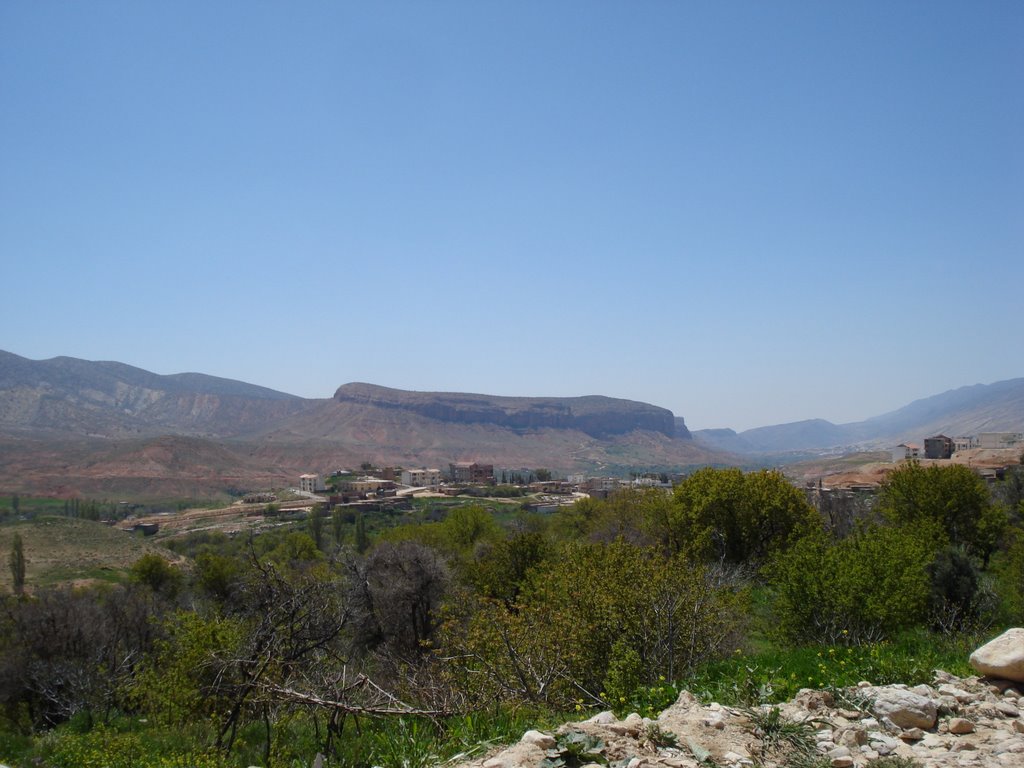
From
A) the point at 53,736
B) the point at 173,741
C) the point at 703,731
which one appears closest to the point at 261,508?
the point at 53,736

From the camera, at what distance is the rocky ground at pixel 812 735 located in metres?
6.24

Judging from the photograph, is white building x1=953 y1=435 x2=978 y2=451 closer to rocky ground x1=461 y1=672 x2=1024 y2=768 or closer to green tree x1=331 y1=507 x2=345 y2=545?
green tree x1=331 y1=507 x2=345 y2=545

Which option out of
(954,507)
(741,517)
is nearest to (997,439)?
(954,507)

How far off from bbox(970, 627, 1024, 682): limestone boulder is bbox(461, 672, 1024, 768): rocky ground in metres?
0.31

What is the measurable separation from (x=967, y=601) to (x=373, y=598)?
64.5 feet

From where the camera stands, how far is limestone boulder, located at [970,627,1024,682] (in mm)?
8202

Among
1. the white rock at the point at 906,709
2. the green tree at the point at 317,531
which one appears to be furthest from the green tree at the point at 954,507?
the green tree at the point at 317,531

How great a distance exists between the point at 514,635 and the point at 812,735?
244 inches

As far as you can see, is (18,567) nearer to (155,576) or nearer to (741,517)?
(155,576)

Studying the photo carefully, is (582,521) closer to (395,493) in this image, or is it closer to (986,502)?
(986,502)

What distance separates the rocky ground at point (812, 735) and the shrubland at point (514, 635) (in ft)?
2.15

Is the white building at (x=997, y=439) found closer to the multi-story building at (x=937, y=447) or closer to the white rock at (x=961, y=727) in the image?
the multi-story building at (x=937, y=447)

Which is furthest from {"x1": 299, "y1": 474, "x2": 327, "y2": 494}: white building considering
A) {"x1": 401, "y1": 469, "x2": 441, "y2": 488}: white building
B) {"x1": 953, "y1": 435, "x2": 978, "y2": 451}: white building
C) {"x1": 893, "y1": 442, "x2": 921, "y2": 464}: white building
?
{"x1": 953, "y1": 435, "x2": 978, "y2": 451}: white building

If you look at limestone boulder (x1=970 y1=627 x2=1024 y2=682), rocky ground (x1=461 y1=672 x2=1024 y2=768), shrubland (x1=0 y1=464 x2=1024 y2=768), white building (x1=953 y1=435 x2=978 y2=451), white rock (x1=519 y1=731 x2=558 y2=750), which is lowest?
shrubland (x1=0 y1=464 x2=1024 y2=768)
